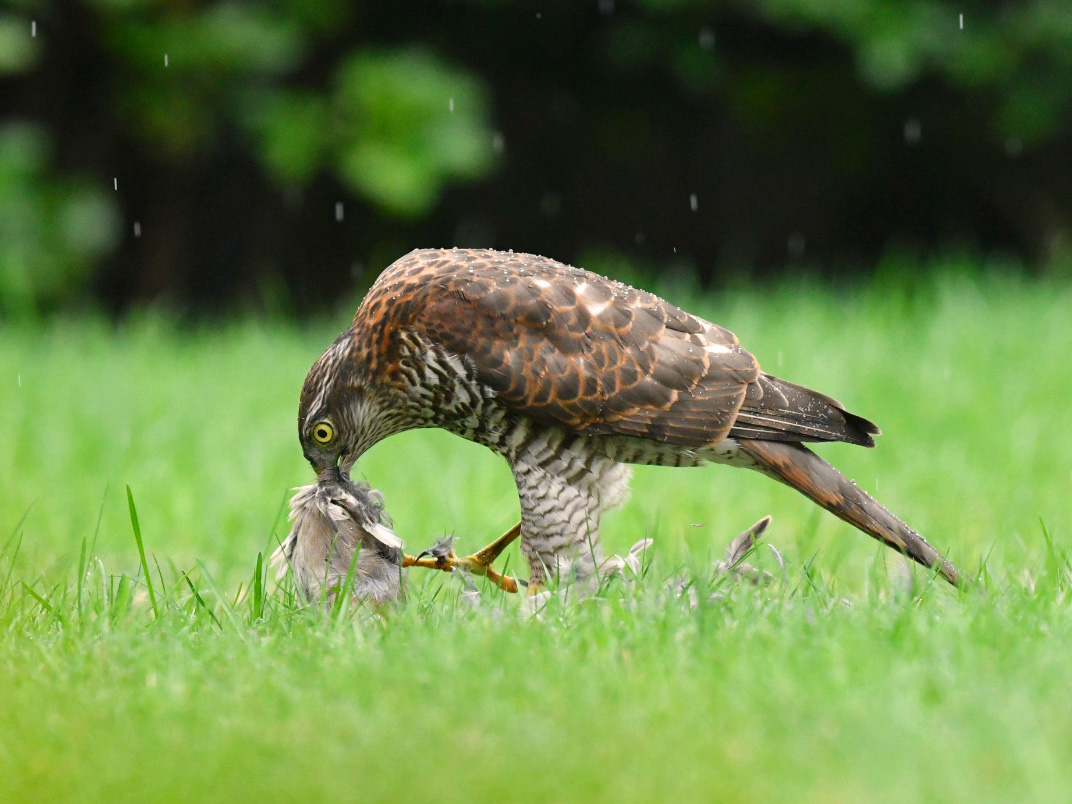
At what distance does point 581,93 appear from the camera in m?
9.54

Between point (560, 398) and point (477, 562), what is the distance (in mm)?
526

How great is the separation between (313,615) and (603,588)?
0.66 m

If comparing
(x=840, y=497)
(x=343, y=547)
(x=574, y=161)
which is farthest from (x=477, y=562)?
(x=574, y=161)

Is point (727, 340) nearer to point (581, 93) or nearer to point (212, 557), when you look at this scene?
point (212, 557)

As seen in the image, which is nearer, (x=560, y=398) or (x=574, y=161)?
(x=560, y=398)

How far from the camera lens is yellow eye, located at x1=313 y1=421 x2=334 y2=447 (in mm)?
3387

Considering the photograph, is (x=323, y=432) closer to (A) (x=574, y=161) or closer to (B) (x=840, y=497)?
(B) (x=840, y=497)

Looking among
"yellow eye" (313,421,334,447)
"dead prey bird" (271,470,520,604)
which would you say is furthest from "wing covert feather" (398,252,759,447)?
"dead prey bird" (271,470,520,604)

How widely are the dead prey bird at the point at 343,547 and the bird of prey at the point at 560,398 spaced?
12 centimetres

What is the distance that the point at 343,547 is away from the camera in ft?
10.8

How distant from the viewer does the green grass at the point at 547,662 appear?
2107mm

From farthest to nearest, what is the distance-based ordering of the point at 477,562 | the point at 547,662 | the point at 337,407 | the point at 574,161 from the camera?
the point at 574,161 → the point at 477,562 → the point at 337,407 → the point at 547,662

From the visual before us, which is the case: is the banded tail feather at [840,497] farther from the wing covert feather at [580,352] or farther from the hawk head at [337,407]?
the hawk head at [337,407]

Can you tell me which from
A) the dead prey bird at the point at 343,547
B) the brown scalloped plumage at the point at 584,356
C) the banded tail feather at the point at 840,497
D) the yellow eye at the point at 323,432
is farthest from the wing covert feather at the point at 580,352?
the dead prey bird at the point at 343,547
